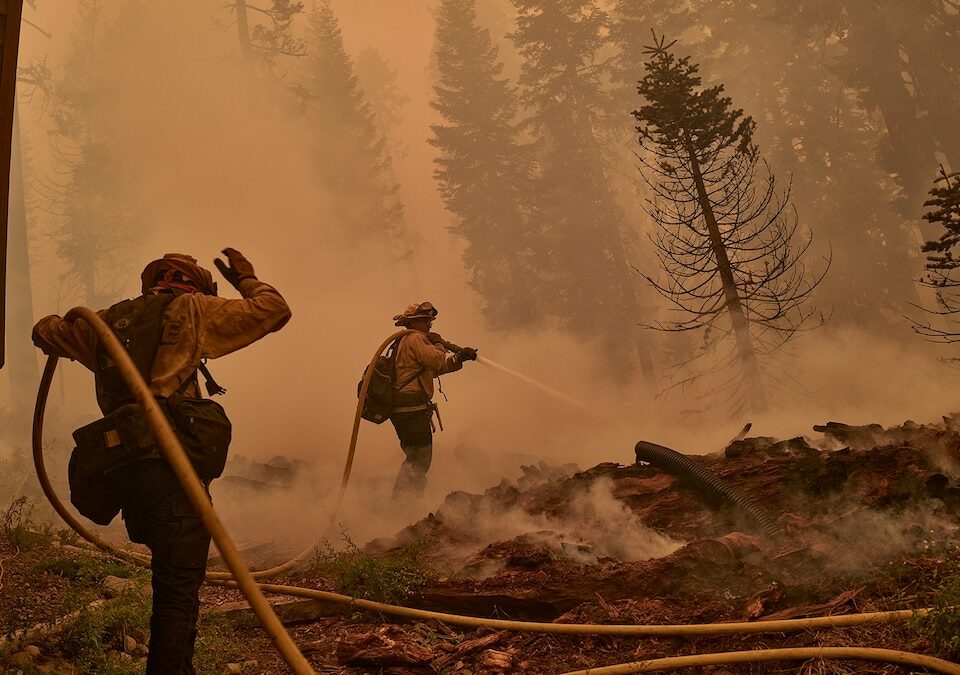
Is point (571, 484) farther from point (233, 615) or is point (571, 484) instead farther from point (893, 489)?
point (233, 615)

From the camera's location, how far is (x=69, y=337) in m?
3.61

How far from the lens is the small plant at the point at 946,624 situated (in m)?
2.66

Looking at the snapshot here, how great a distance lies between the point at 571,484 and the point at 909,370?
14061mm

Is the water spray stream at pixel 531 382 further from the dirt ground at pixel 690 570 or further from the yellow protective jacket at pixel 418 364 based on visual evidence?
the dirt ground at pixel 690 570

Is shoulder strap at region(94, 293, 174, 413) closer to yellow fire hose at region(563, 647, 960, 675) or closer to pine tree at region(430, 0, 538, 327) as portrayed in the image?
yellow fire hose at region(563, 647, 960, 675)

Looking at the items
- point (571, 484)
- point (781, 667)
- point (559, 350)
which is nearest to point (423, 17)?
point (559, 350)

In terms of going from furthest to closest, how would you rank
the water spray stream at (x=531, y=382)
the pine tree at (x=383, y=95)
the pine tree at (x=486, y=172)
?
the pine tree at (x=383, y=95)
the pine tree at (x=486, y=172)
the water spray stream at (x=531, y=382)

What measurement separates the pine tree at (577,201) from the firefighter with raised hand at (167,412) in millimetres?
18581

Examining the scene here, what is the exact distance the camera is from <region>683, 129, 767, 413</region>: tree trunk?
1060 centimetres

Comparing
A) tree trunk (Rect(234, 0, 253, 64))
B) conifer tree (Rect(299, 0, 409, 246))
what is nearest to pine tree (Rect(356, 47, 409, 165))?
conifer tree (Rect(299, 0, 409, 246))

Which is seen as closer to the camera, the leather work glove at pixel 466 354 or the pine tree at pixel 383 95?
the leather work glove at pixel 466 354

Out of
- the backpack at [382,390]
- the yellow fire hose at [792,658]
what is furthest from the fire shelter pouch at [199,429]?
the backpack at [382,390]

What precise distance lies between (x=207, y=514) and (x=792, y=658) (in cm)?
281

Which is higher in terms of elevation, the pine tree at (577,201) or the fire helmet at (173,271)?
the pine tree at (577,201)
